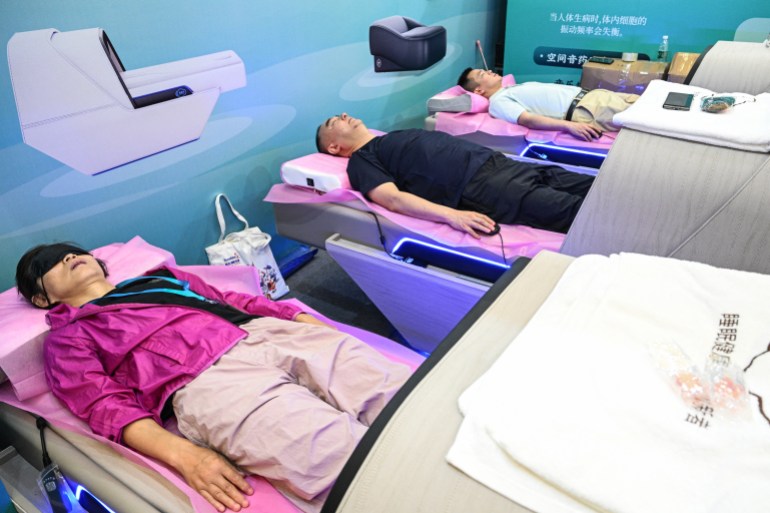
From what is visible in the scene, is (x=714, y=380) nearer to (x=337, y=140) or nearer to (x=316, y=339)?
(x=316, y=339)

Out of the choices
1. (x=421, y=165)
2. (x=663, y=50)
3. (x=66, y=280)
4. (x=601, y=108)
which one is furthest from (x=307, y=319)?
(x=663, y=50)

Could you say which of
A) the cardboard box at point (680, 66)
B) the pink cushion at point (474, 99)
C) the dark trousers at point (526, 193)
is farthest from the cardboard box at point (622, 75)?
the dark trousers at point (526, 193)

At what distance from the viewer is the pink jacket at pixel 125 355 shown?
1.32 meters

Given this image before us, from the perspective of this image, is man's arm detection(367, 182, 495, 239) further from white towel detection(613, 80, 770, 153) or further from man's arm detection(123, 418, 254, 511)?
man's arm detection(123, 418, 254, 511)

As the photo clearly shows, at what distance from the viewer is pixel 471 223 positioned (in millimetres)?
2059

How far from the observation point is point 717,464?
649mm

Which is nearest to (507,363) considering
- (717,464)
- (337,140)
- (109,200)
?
(717,464)

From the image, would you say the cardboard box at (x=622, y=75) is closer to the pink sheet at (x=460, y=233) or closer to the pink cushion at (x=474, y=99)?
the pink cushion at (x=474, y=99)

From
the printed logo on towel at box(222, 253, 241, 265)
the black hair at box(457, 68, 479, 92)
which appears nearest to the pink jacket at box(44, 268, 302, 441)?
the printed logo on towel at box(222, 253, 241, 265)

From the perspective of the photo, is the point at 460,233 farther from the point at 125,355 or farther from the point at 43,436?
the point at 43,436

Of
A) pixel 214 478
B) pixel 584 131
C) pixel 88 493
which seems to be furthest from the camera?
pixel 584 131

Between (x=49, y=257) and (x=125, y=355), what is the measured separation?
16.9 inches

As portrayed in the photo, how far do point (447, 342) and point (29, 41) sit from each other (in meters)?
1.65

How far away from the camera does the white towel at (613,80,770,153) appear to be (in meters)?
1.39
